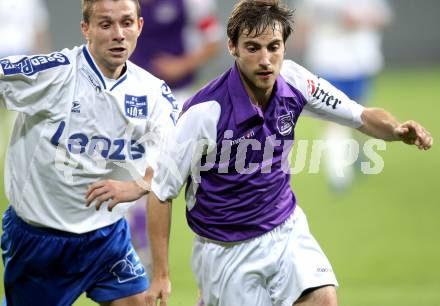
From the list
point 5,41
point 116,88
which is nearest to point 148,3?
point 116,88

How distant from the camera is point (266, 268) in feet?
16.5

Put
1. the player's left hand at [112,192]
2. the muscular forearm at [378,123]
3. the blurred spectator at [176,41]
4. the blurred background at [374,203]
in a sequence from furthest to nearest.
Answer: the blurred spectator at [176,41] → the blurred background at [374,203] → the muscular forearm at [378,123] → the player's left hand at [112,192]

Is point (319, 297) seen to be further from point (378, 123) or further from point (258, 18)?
point (258, 18)

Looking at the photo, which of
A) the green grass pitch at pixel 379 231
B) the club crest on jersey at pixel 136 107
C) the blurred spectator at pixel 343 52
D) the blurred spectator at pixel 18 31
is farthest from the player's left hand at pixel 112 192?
the blurred spectator at pixel 18 31

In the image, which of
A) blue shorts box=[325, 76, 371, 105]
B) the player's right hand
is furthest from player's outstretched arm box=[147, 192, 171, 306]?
blue shorts box=[325, 76, 371, 105]

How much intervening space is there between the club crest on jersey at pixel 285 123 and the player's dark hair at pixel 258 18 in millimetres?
383

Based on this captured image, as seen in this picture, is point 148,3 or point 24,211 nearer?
point 24,211

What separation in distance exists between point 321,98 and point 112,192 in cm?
117

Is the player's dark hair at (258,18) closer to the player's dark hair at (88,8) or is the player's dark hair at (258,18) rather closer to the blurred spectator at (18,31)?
the player's dark hair at (88,8)

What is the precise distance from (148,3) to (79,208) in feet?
11.6

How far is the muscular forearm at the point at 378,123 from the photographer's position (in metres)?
5.35

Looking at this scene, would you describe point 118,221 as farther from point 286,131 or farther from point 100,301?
point 286,131

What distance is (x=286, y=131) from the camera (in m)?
5.08

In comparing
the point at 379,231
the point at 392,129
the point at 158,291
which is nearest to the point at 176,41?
the point at 379,231
